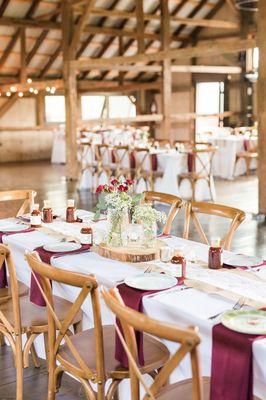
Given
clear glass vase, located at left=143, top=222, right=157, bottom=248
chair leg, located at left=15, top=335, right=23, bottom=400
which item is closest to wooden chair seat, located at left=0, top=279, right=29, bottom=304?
chair leg, located at left=15, top=335, right=23, bottom=400

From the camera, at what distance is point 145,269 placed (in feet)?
9.54

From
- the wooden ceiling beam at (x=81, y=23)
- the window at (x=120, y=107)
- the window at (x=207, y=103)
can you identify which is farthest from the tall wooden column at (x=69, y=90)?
the window at (x=120, y=107)

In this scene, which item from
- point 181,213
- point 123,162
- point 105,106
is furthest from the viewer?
point 105,106

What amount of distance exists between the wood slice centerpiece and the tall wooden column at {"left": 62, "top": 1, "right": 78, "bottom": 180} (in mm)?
8366

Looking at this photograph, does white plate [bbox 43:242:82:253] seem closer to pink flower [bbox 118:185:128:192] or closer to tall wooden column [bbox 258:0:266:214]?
pink flower [bbox 118:185:128:192]

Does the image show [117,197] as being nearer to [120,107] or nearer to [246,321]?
[246,321]

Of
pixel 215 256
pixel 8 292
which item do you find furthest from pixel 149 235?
pixel 8 292

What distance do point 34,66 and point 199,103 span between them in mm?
5110

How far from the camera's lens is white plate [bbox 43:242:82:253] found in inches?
127

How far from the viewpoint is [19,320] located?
2.90 m

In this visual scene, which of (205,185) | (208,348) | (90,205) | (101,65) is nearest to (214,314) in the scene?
(208,348)

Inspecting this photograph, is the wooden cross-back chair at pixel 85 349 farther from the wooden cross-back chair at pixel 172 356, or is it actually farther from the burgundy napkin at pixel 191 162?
the burgundy napkin at pixel 191 162

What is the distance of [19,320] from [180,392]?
41.5 inches

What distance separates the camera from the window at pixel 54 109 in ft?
55.9
